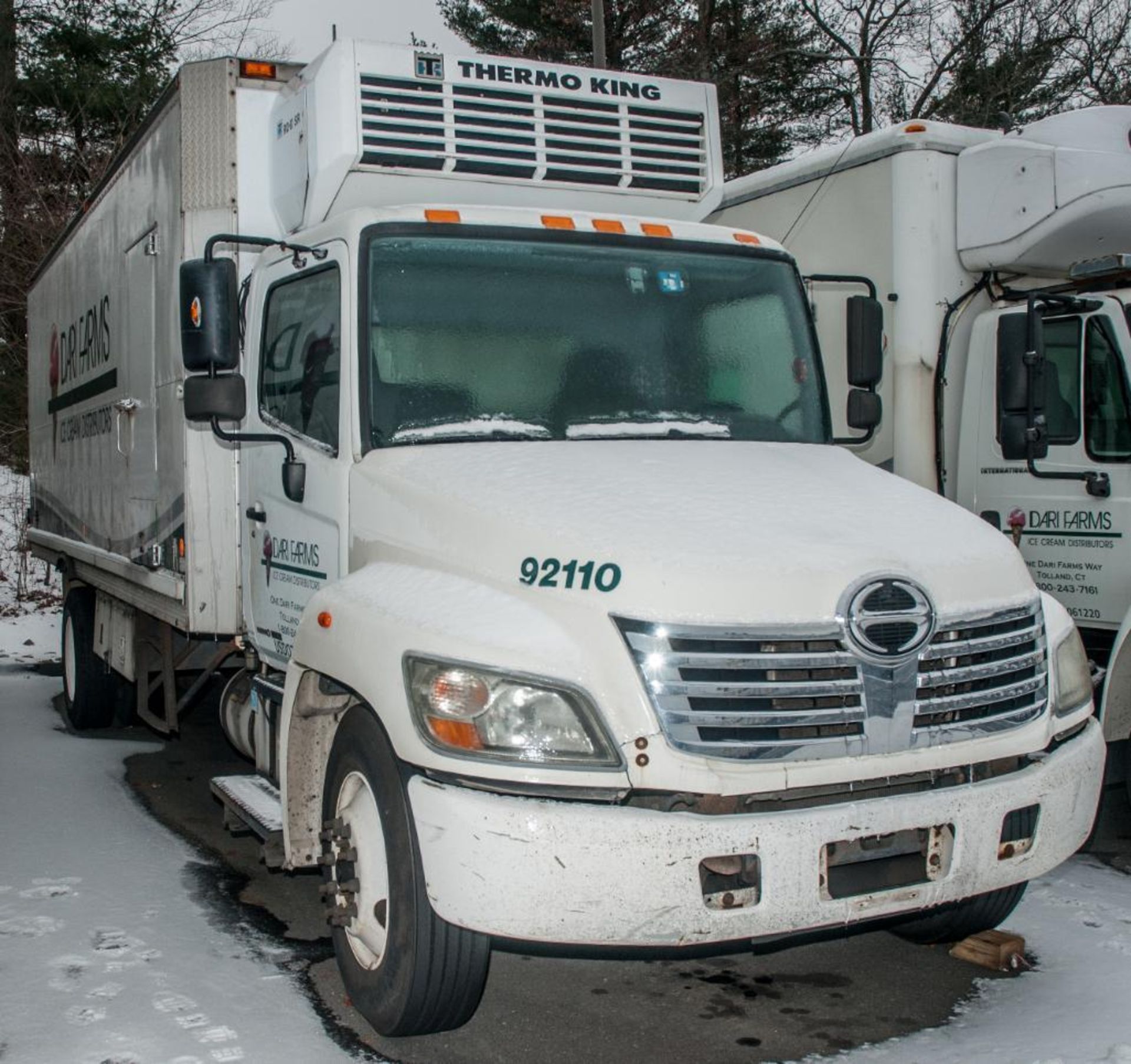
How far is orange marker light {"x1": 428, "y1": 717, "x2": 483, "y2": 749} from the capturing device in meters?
3.57

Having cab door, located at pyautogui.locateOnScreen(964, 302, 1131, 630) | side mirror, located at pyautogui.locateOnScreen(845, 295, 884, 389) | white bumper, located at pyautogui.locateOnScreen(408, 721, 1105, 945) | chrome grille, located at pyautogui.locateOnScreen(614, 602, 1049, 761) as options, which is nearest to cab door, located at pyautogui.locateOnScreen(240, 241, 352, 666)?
white bumper, located at pyautogui.locateOnScreen(408, 721, 1105, 945)

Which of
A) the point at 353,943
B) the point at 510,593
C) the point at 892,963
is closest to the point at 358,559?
the point at 510,593

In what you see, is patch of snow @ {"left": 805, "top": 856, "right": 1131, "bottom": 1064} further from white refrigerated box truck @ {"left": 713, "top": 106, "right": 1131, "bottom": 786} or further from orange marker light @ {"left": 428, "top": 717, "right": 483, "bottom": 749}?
orange marker light @ {"left": 428, "top": 717, "right": 483, "bottom": 749}

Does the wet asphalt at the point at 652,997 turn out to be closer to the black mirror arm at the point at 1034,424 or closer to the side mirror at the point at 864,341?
the side mirror at the point at 864,341

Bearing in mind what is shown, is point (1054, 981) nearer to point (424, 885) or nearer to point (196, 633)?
point (424, 885)

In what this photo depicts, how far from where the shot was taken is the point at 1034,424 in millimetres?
6223

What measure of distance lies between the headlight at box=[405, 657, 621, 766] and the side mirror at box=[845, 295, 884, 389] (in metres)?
2.59

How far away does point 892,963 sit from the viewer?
4.83 m

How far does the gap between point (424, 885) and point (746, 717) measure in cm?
98

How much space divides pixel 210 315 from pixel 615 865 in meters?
2.44

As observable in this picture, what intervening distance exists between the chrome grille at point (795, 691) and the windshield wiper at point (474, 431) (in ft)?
4.03

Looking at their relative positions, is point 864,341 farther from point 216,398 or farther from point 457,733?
point 457,733

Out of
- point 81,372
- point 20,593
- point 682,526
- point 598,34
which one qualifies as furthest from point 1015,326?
point 20,593

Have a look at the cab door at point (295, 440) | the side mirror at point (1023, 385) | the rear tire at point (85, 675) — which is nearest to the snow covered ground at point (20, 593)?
the rear tire at point (85, 675)
